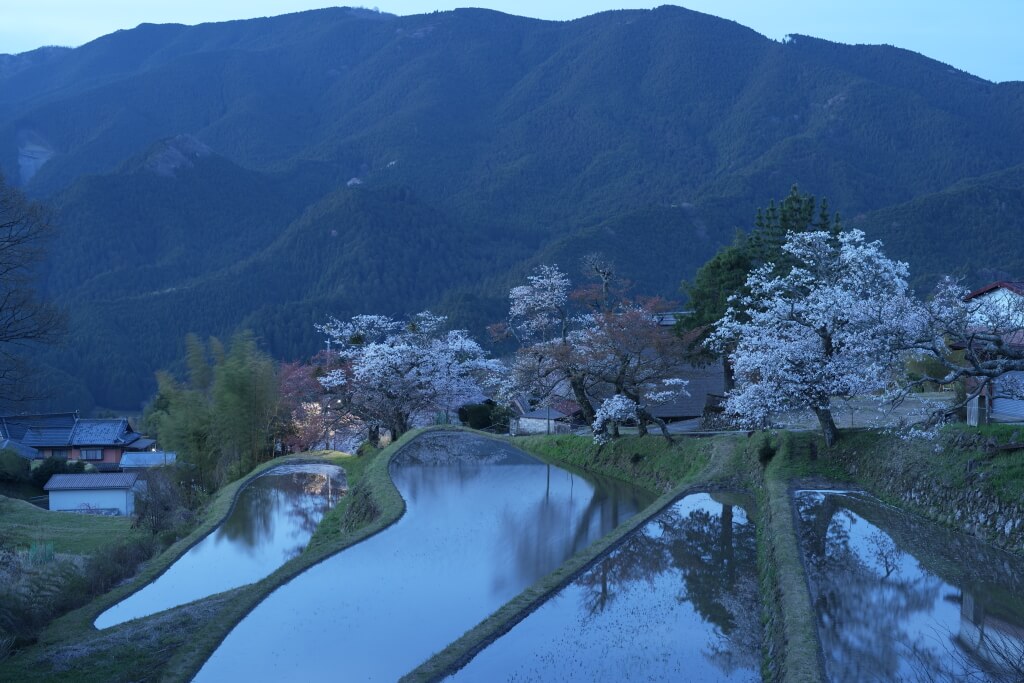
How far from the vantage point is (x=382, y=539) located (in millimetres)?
16094

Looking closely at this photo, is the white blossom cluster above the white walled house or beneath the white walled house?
above

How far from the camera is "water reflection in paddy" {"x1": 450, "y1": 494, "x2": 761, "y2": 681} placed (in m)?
9.51

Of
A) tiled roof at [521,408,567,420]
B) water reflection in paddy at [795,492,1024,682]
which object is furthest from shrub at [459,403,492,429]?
water reflection in paddy at [795,492,1024,682]

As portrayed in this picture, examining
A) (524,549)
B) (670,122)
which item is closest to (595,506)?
(524,549)

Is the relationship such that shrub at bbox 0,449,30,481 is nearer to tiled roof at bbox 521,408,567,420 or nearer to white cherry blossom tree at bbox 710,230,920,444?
tiled roof at bbox 521,408,567,420

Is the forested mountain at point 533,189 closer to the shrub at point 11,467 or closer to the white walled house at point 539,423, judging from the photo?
the white walled house at point 539,423

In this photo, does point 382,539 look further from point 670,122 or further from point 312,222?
point 670,122

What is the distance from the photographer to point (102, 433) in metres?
58.4

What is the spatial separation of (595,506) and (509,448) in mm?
9865

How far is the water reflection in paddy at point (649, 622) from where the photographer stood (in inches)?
374

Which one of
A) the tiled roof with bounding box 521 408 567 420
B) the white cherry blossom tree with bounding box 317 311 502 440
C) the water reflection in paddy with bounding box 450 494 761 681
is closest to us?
the water reflection in paddy with bounding box 450 494 761 681

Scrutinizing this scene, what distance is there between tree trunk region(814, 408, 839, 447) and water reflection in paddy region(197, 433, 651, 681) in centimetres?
403

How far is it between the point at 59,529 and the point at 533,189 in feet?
318

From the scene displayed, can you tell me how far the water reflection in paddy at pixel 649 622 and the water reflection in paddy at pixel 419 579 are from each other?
3.22 feet
